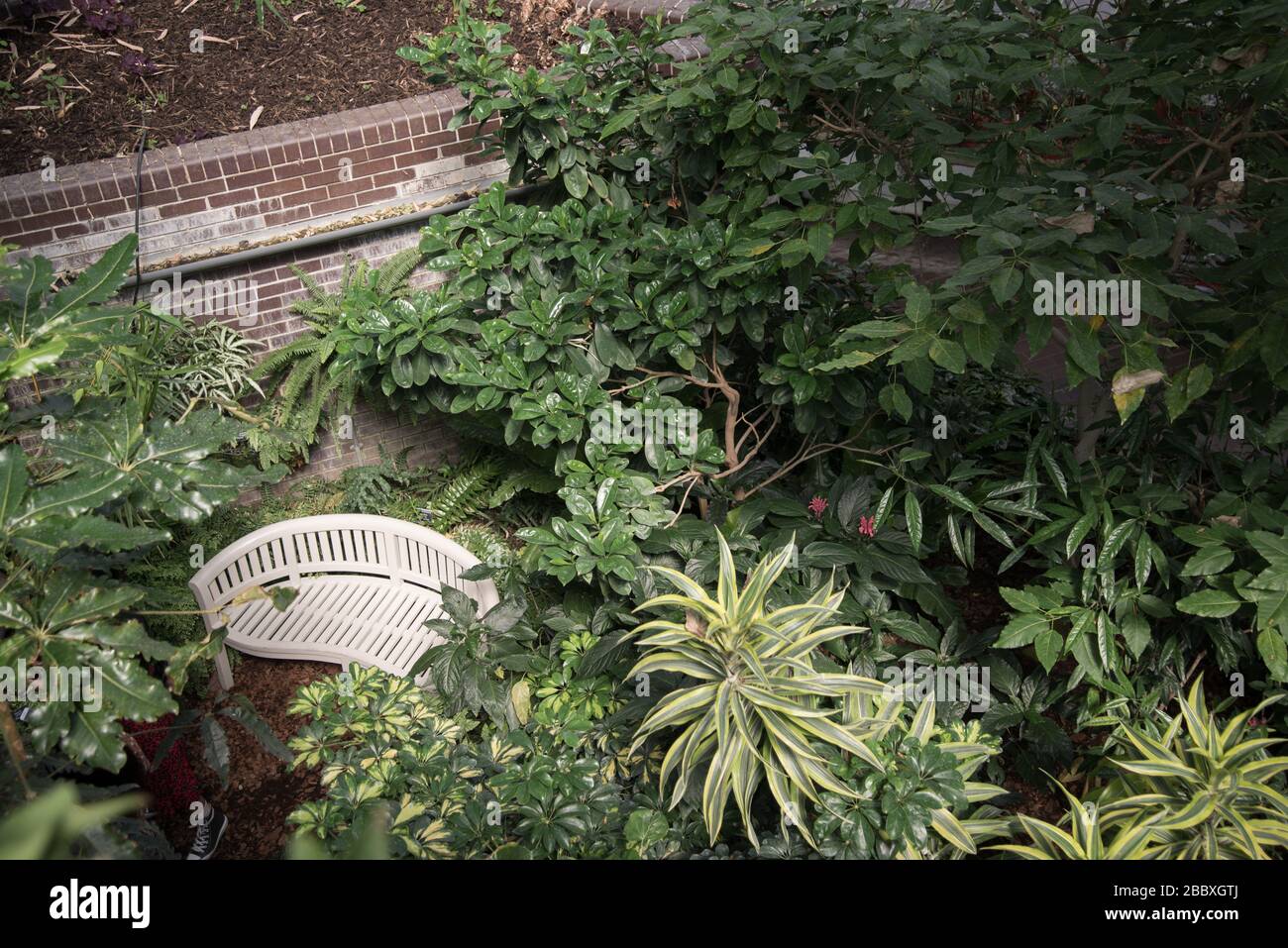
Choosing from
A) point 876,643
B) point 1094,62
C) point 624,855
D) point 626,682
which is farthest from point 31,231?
point 1094,62

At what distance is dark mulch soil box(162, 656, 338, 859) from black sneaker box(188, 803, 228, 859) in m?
0.09

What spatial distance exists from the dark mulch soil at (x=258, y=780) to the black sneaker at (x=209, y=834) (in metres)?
0.09

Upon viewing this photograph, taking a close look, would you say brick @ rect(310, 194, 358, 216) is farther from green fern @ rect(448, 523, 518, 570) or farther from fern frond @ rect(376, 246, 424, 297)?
green fern @ rect(448, 523, 518, 570)

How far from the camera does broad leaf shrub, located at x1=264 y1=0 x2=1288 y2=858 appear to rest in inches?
118

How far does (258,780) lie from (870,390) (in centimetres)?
310

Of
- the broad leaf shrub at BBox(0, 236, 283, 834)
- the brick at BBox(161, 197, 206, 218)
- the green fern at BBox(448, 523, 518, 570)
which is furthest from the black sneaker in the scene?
the brick at BBox(161, 197, 206, 218)

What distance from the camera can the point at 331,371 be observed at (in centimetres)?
446

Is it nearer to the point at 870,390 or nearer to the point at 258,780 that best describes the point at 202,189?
the point at 258,780

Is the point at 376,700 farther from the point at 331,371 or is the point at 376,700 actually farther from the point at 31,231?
the point at 31,231

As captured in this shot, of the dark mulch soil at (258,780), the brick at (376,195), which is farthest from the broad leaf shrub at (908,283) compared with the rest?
the dark mulch soil at (258,780)
